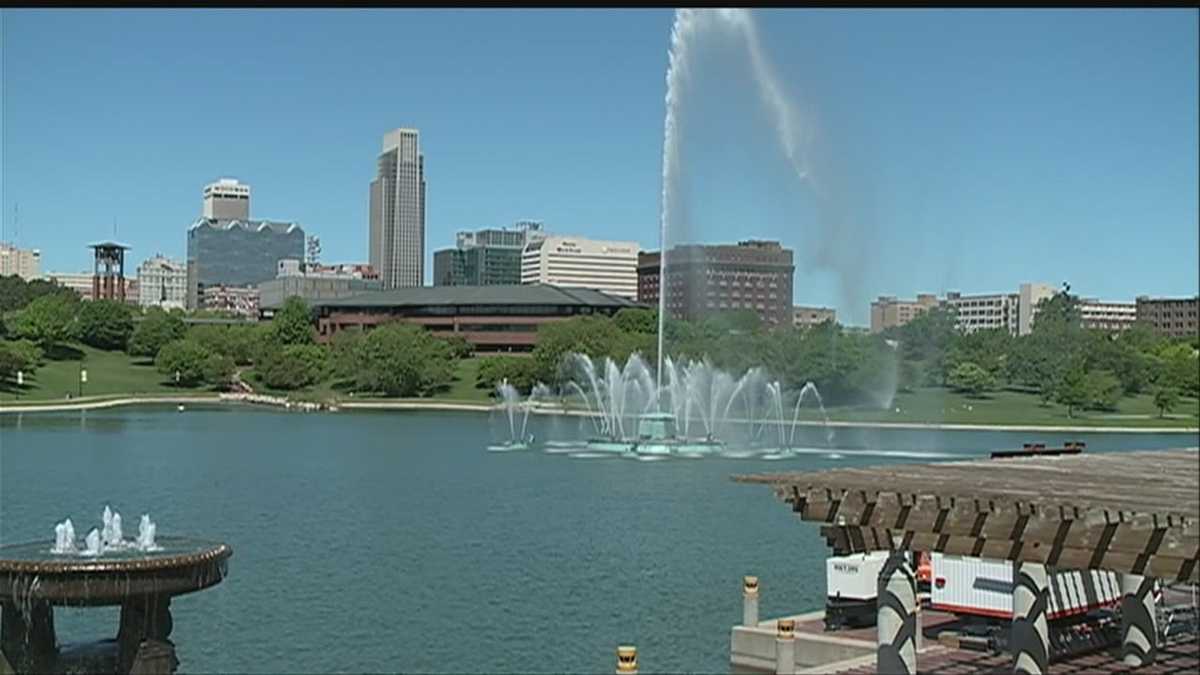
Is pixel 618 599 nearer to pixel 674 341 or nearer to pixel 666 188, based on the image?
pixel 666 188

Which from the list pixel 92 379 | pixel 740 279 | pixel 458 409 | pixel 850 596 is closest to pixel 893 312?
pixel 740 279

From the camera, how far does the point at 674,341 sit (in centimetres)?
8556

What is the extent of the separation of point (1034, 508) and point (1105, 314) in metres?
107

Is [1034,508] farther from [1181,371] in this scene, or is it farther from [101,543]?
[1181,371]

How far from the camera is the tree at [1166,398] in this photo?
69.4m

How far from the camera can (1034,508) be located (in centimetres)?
741

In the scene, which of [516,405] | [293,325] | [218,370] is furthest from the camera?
[293,325]

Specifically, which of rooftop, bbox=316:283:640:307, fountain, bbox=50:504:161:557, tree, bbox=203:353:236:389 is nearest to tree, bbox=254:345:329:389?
tree, bbox=203:353:236:389

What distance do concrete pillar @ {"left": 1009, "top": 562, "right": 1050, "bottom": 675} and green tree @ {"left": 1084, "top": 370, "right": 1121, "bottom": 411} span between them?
214 feet

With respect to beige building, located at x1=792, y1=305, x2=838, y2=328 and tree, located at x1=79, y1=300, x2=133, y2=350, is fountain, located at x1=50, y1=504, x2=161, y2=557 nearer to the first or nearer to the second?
tree, located at x1=79, y1=300, x2=133, y2=350

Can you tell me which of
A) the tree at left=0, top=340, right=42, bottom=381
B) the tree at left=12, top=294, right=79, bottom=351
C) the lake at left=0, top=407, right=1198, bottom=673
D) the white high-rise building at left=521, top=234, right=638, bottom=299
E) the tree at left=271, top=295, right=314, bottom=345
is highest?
the white high-rise building at left=521, top=234, right=638, bottom=299

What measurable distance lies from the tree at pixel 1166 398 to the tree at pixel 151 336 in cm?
5255

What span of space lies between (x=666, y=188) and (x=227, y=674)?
3587cm

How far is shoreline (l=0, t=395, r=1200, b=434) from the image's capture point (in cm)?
5999
